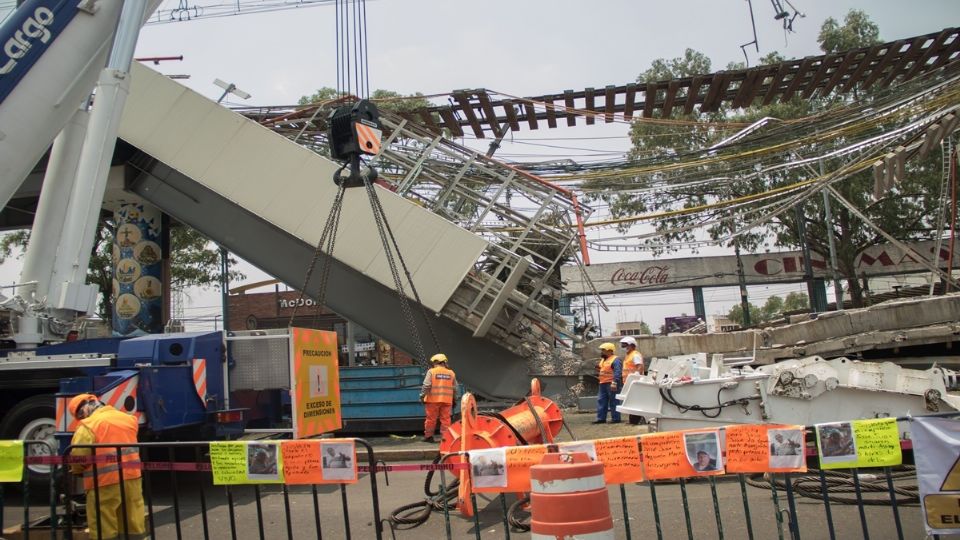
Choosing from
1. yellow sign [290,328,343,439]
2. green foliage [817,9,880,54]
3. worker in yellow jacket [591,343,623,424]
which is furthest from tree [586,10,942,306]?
yellow sign [290,328,343,439]

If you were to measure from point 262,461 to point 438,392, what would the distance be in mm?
5032

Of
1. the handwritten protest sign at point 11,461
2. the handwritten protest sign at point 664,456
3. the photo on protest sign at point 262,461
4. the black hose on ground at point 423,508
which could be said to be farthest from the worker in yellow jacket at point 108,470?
the handwritten protest sign at point 664,456

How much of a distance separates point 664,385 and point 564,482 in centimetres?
440

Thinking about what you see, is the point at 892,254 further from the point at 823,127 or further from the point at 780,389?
the point at 780,389

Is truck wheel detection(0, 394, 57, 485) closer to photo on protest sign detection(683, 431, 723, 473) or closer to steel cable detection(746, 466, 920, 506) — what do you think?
photo on protest sign detection(683, 431, 723, 473)

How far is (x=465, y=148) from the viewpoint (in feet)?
44.8

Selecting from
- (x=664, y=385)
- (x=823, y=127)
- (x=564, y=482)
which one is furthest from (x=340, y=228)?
(x=823, y=127)

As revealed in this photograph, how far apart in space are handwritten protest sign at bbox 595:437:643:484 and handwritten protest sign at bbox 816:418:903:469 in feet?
3.99

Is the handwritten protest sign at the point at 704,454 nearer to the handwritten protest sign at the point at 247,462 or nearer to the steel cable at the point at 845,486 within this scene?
the steel cable at the point at 845,486

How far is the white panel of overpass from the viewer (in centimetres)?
1277

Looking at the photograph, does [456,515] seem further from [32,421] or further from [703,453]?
[32,421]

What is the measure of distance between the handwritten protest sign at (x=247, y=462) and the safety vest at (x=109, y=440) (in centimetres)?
105

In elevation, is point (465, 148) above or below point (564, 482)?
above

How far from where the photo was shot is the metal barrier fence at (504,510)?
549 centimetres
